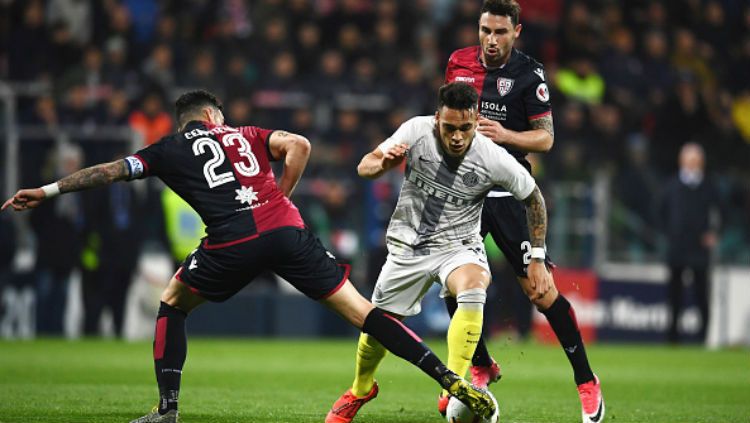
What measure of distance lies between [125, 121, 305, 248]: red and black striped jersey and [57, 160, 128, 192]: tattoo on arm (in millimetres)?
179

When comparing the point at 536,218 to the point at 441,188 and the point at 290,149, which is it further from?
the point at 290,149

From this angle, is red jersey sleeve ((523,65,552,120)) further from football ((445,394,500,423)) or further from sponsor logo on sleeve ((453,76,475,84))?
football ((445,394,500,423))

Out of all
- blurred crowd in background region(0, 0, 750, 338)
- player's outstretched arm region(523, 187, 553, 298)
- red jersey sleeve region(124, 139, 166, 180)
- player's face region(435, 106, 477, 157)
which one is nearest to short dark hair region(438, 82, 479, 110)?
player's face region(435, 106, 477, 157)

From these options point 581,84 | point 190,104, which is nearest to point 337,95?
point 581,84

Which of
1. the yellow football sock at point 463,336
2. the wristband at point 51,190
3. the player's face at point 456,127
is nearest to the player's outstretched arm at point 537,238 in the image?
the yellow football sock at point 463,336

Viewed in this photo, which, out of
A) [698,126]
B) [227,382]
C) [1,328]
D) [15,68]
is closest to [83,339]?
[1,328]

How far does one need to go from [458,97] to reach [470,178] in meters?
0.61

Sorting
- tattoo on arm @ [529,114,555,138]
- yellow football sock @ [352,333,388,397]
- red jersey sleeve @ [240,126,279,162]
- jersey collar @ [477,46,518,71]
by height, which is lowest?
yellow football sock @ [352,333,388,397]

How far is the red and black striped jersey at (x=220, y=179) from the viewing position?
681 cm

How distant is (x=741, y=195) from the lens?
17.2 m

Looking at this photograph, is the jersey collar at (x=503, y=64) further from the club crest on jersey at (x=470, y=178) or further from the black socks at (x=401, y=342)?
the black socks at (x=401, y=342)

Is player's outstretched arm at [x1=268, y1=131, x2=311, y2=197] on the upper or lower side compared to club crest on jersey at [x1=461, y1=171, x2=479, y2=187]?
upper

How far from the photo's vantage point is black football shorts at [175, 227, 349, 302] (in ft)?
22.3

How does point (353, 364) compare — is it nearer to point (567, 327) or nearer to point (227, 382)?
point (227, 382)
